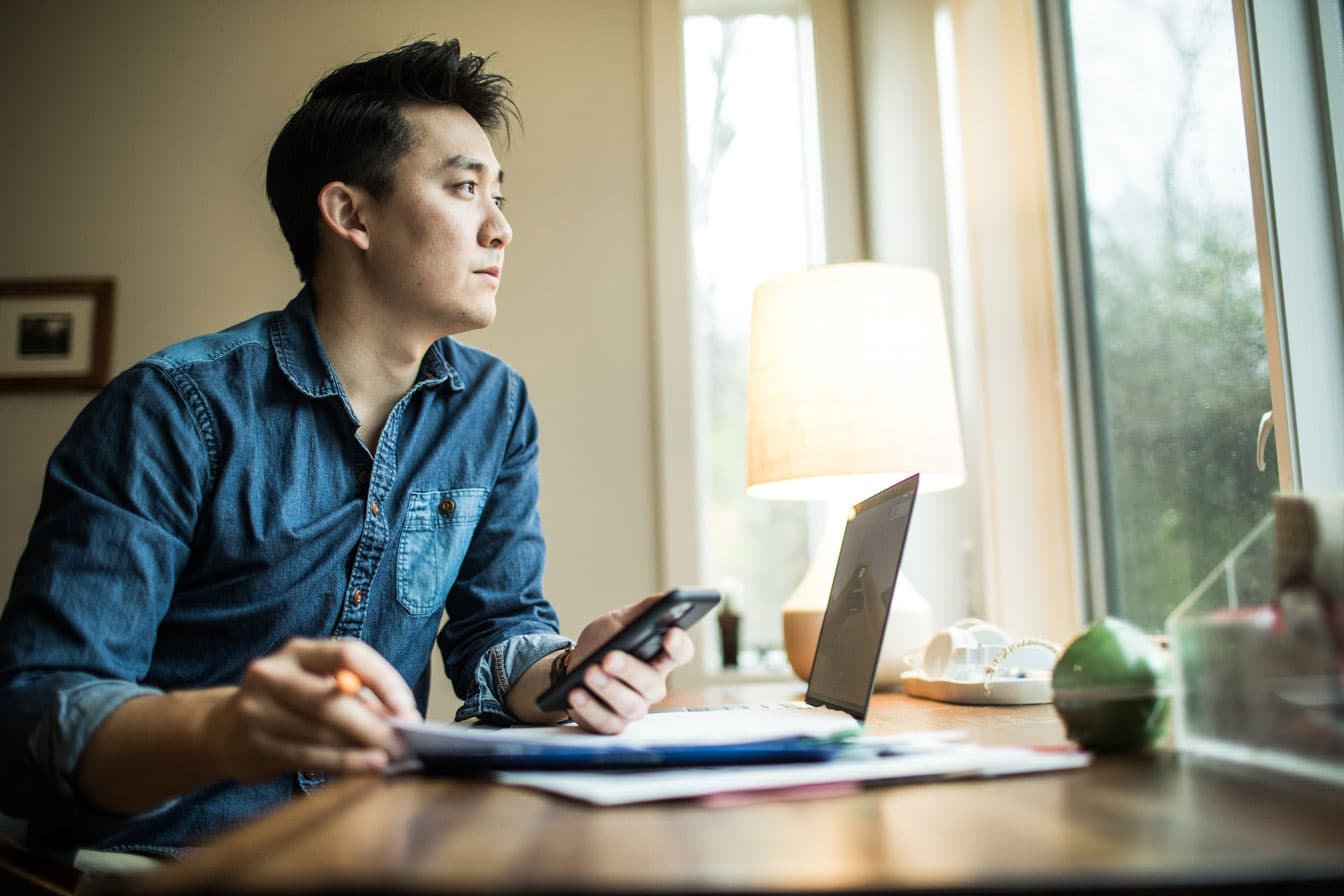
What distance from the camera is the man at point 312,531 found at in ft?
2.36

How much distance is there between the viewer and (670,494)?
7.96 feet

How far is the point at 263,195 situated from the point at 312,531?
5.46ft

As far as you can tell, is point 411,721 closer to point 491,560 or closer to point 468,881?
point 468,881

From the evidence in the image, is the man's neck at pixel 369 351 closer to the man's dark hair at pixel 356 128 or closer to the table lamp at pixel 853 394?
Result: the man's dark hair at pixel 356 128

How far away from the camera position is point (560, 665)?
1057 millimetres

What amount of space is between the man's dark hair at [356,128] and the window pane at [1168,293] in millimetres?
1153

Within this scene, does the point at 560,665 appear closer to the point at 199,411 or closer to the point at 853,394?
the point at 199,411

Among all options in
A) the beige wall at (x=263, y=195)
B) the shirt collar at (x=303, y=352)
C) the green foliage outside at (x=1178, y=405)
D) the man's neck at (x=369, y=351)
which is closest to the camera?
the shirt collar at (x=303, y=352)

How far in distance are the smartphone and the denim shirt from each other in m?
0.32

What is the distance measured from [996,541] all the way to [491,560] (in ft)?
3.43

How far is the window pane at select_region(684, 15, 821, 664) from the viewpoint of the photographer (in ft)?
8.37

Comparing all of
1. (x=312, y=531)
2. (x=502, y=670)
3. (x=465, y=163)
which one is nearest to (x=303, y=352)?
(x=312, y=531)

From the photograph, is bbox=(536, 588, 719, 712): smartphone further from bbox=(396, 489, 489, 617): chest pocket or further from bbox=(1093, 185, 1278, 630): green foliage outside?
bbox=(1093, 185, 1278, 630): green foliage outside

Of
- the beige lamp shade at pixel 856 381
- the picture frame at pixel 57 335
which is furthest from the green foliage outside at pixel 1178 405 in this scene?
the picture frame at pixel 57 335
